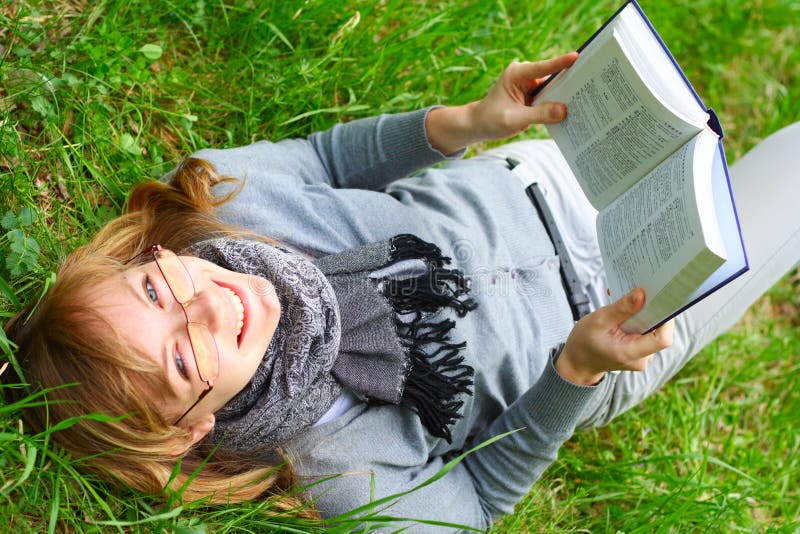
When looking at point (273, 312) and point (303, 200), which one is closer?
point (273, 312)

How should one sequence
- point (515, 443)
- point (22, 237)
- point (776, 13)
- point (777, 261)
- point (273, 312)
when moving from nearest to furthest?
point (273, 312) < point (22, 237) < point (515, 443) < point (777, 261) < point (776, 13)

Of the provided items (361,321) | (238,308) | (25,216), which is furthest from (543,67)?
(25,216)

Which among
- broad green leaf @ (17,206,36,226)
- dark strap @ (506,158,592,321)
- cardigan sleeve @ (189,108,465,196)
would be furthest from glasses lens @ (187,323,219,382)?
dark strap @ (506,158,592,321)

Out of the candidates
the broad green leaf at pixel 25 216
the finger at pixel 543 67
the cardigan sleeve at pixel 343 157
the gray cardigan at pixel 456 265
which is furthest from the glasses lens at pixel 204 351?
the finger at pixel 543 67

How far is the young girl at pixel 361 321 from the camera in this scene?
5.58 feet

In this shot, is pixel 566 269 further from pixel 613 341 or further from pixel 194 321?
pixel 194 321

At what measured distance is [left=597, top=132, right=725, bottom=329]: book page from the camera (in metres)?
1.39

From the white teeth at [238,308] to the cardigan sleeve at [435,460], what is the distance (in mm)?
438

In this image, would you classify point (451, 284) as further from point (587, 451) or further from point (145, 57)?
point (145, 57)

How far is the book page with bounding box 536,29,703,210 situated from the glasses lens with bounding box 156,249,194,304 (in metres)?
1.04

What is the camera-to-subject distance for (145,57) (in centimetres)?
243

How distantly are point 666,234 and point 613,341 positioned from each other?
15.2 inches

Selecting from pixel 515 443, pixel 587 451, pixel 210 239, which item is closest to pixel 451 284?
pixel 515 443

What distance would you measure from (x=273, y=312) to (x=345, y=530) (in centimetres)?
59
